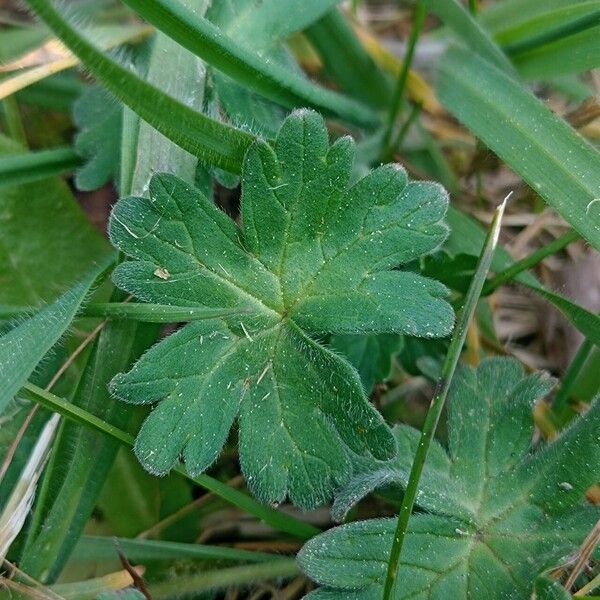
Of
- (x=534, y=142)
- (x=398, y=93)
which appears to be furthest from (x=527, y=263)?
(x=398, y=93)

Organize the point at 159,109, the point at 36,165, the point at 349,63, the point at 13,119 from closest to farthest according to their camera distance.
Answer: the point at 159,109, the point at 36,165, the point at 13,119, the point at 349,63

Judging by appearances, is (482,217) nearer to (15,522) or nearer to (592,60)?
(592,60)

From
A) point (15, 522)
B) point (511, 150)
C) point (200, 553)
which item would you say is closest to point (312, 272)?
point (511, 150)

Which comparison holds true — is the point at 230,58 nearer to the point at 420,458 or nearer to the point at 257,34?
the point at 257,34

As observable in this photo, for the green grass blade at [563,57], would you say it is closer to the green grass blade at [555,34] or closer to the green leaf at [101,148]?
the green grass blade at [555,34]

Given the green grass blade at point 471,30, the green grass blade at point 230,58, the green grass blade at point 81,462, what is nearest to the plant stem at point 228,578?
the green grass blade at point 81,462

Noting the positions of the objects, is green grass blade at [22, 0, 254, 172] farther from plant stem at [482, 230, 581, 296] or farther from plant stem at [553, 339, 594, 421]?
plant stem at [553, 339, 594, 421]
